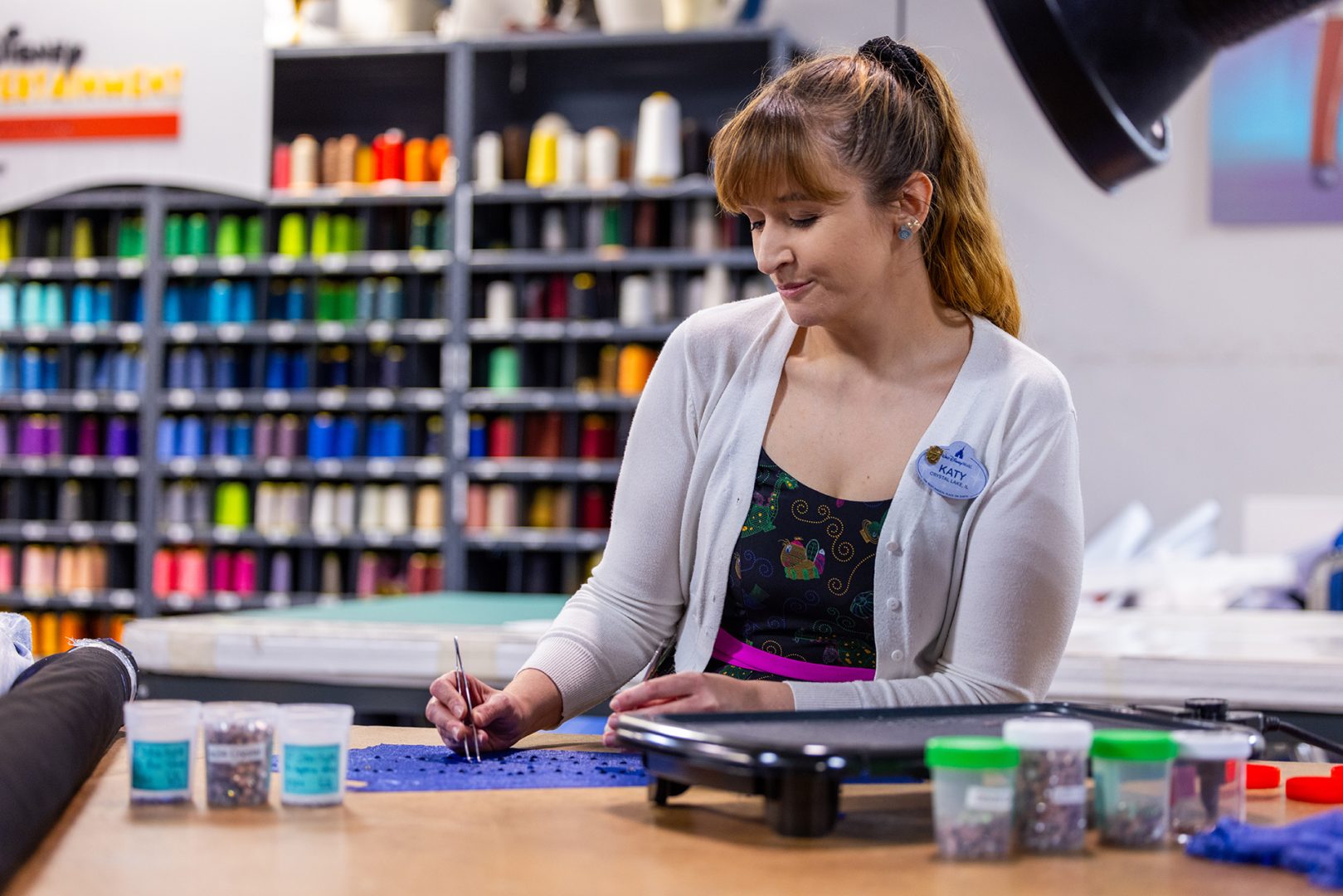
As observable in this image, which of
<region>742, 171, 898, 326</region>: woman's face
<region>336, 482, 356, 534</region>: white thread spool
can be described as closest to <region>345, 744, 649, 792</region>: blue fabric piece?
<region>742, 171, 898, 326</region>: woman's face

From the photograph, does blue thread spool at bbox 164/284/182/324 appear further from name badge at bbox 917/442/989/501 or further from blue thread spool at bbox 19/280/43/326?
name badge at bbox 917/442/989/501

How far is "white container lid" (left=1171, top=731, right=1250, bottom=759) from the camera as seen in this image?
1.08 m

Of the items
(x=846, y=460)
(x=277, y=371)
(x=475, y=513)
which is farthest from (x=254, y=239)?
(x=846, y=460)

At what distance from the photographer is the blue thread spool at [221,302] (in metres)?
6.47

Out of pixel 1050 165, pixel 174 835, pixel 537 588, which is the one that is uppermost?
pixel 1050 165

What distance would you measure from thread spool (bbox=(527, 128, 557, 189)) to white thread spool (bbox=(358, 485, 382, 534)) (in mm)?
1462

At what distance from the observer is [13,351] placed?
6.75 meters

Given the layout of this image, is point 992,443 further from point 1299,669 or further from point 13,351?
point 13,351

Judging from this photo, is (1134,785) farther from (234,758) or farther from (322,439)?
(322,439)

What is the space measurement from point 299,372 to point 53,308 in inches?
48.1

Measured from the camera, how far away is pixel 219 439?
6.50m

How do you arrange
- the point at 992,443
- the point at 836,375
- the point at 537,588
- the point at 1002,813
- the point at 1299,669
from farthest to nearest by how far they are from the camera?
the point at 537,588 → the point at 1299,669 → the point at 836,375 → the point at 992,443 → the point at 1002,813

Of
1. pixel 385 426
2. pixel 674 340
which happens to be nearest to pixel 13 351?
pixel 385 426

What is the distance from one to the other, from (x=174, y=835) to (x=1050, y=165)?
579 centimetres
